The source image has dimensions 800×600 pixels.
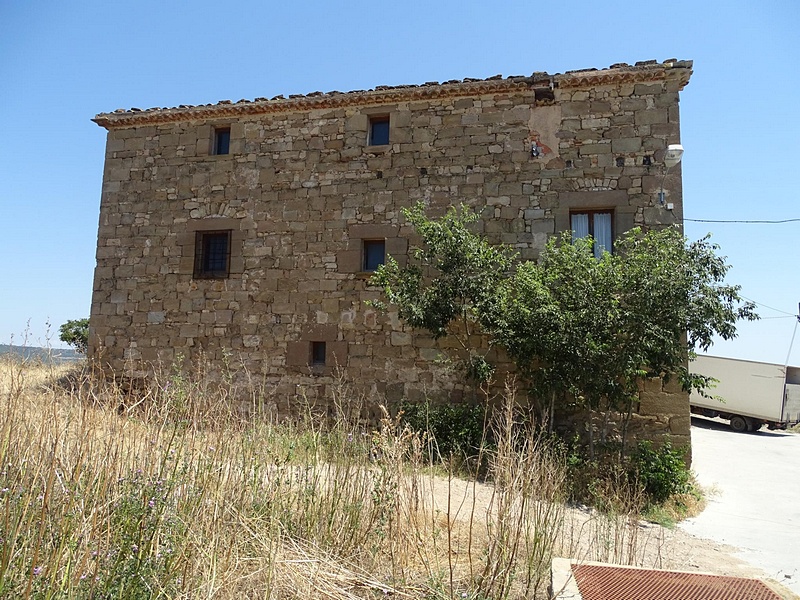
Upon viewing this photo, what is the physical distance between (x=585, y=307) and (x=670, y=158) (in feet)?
9.56

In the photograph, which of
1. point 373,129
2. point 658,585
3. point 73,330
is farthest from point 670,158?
point 73,330

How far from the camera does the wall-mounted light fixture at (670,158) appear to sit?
8.40 m

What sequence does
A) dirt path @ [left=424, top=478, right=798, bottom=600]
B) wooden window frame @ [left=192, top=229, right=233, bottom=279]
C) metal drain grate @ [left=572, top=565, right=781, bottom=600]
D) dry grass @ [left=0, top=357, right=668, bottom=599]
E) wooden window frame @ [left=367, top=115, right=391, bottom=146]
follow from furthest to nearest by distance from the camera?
1. wooden window frame @ [left=192, top=229, right=233, bottom=279]
2. wooden window frame @ [left=367, top=115, right=391, bottom=146]
3. dirt path @ [left=424, top=478, right=798, bottom=600]
4. metal drain grate @ [left=572, top=565, right=781, bottom=600]
5. dry grass @ [left=0, top=357, right=668, bottom=599]

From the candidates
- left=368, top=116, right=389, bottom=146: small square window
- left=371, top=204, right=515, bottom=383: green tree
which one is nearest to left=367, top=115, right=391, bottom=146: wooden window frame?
left=368, top=116, right=389, bottom=146: small square window

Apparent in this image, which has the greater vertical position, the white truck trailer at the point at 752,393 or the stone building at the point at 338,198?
the stone building at the point at 338,198

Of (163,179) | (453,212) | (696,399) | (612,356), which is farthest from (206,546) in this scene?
(696,399)

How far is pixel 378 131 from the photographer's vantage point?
399 inches

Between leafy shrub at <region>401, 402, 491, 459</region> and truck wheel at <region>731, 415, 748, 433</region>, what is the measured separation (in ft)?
46.1

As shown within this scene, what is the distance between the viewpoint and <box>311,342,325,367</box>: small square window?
975 centimetres

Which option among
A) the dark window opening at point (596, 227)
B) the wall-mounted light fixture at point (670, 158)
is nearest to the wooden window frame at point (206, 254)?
the dark window opening at point (596, 227)

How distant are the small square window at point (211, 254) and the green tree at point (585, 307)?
12.0ft

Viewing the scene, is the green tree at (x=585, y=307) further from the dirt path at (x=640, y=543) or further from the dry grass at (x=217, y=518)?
the dry grass at (x=217, y=518)

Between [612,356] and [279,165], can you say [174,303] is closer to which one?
[279,165]

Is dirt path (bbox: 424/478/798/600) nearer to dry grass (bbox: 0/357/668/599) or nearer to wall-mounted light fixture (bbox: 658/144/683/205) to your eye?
dry grass (bbox: 0/357/668/599)
